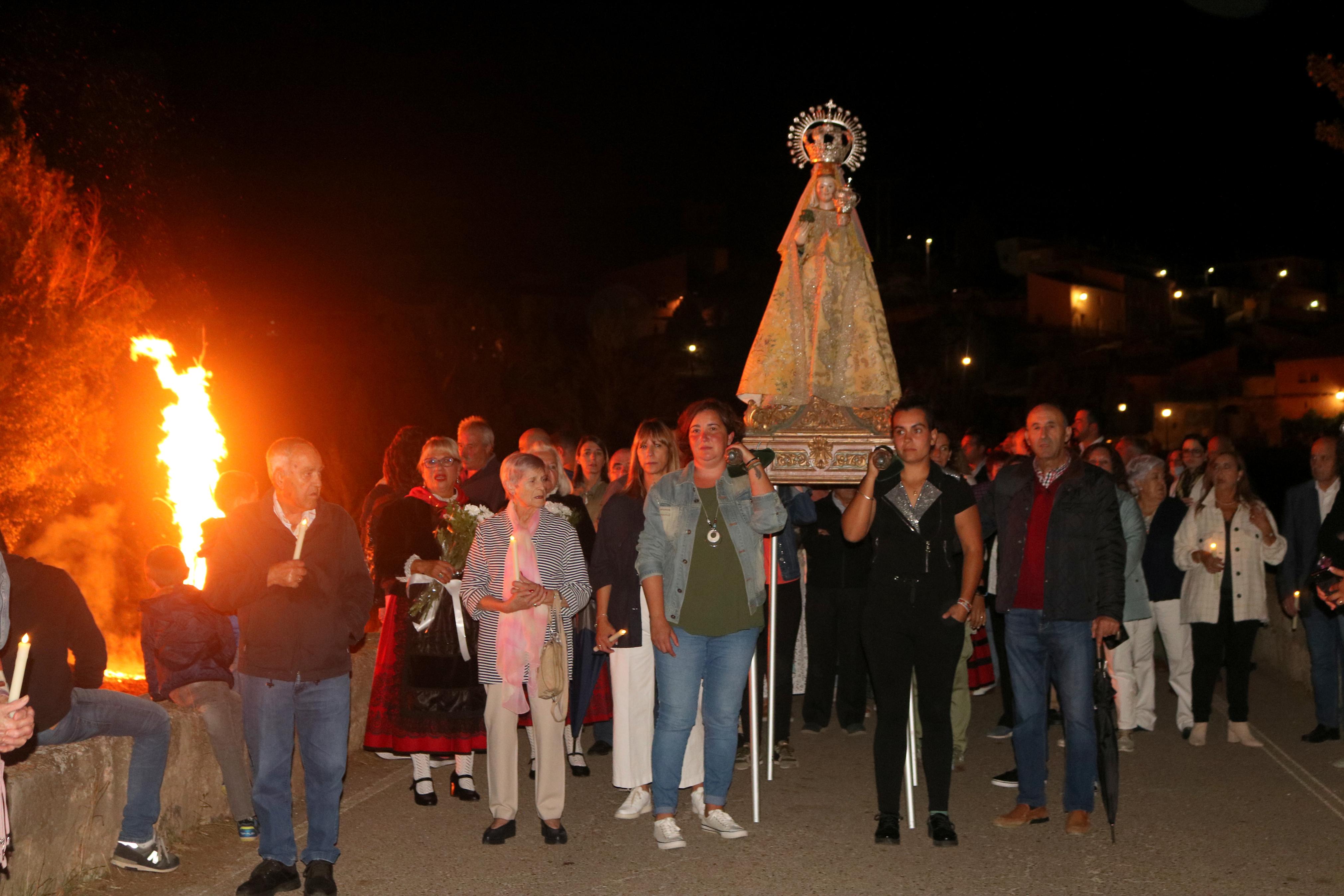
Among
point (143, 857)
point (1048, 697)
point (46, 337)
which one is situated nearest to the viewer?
point (143, 857)

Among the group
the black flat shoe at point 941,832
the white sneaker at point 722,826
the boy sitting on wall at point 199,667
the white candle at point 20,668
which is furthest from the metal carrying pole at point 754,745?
the white candle at point 20,668

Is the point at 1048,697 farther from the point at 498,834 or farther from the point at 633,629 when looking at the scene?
the point at 498,834

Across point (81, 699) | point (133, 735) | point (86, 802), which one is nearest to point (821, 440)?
point (133, 735)

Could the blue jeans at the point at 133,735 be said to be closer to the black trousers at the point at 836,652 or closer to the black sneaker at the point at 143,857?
the black sneaker at the point at 143,857

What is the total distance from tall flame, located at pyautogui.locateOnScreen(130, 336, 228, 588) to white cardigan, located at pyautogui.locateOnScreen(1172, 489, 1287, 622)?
8.32m

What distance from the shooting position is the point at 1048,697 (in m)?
6.60

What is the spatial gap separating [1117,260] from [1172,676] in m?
69.6

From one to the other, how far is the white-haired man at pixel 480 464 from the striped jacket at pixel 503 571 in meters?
1.01

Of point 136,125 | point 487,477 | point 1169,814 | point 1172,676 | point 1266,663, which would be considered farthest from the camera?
point 136,125

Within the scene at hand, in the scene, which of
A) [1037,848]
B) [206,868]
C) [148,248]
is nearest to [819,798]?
[1037,848]

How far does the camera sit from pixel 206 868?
5691 millimetres

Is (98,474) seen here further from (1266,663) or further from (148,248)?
(1266,663)

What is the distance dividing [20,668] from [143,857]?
2.89 metres

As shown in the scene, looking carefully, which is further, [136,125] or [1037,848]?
[136,125]
